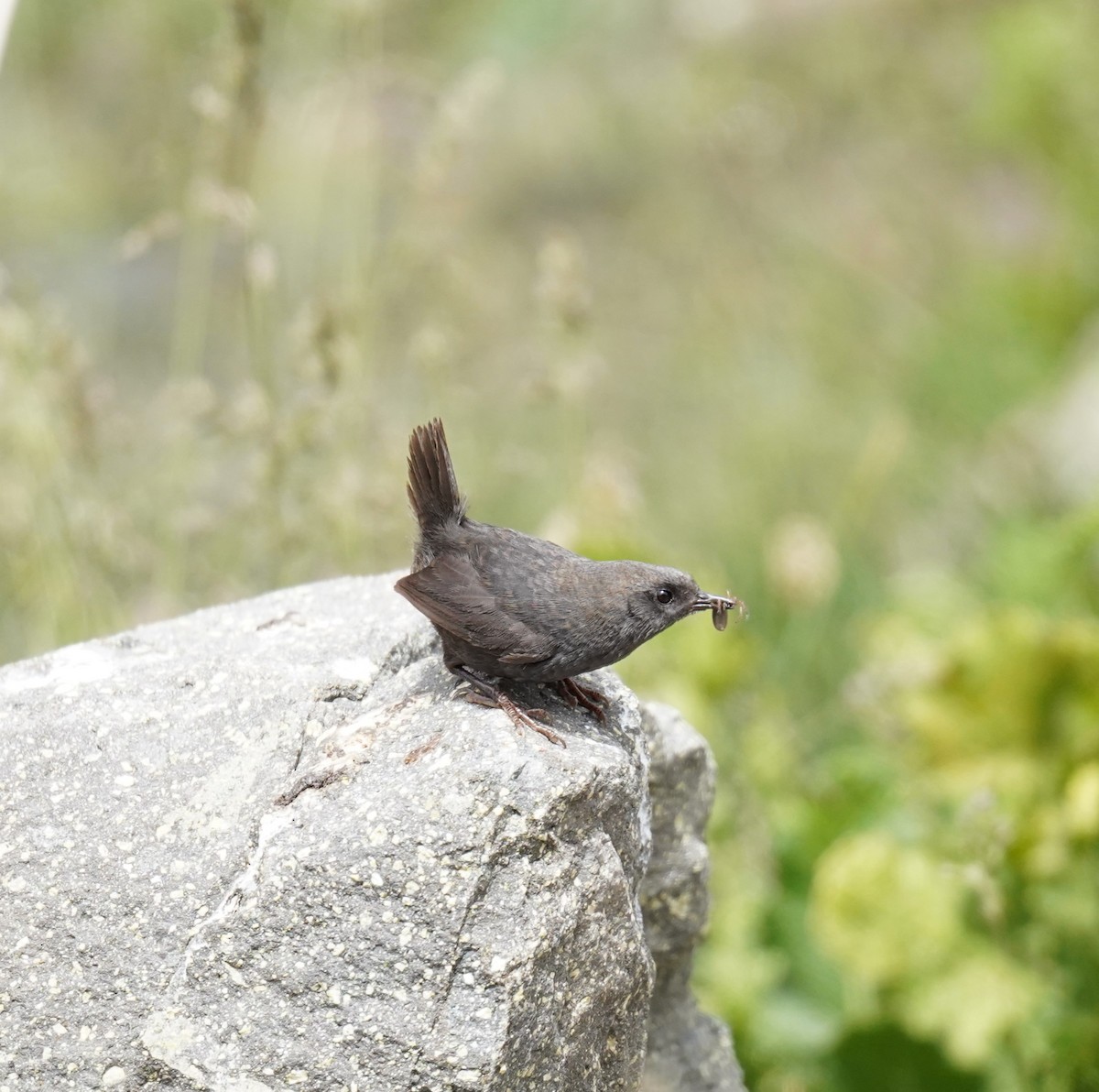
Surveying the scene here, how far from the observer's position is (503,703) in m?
1.92

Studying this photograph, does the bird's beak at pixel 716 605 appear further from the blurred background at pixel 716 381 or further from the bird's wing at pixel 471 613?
the blurred background at pixel 716 381

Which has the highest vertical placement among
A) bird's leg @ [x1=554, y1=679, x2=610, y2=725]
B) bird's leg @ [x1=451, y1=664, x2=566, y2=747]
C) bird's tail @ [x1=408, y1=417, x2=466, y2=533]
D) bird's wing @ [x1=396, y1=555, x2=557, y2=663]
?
bird's tail @ [x1=408, y1=417, x2=466, y2=533]

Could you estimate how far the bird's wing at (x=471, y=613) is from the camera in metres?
1.92

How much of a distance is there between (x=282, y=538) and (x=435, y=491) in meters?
1.24

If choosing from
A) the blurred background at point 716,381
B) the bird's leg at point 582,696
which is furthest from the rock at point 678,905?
the blurred background at point 716,381

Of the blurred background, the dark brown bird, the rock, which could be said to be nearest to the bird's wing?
the dark brown bird

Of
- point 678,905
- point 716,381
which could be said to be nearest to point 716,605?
point 678,905

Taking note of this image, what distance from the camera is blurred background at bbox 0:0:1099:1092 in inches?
120

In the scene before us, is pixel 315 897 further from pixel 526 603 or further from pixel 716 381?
pixel 716 381

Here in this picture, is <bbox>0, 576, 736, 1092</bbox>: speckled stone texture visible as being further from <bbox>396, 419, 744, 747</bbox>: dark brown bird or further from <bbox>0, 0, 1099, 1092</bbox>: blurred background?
<bbox>0, 0, 1099, 1092</bbox>: blurred background

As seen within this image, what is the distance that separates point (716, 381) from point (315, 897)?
5.27 meters

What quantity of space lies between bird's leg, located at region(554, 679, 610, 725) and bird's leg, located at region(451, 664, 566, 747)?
75mm

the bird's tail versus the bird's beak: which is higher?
the bird's tail

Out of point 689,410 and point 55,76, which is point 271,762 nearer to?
point 689,410
